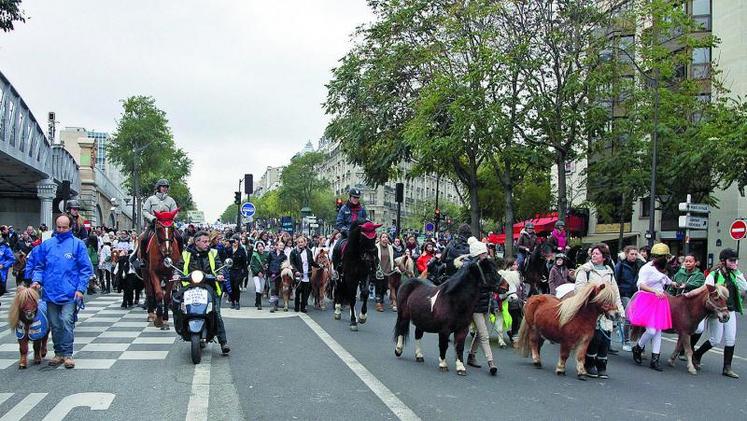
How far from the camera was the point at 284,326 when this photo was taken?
44.5 ft

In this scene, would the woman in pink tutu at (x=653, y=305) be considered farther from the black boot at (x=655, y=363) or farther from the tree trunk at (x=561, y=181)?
the tree trunk at (x=561, y=181)

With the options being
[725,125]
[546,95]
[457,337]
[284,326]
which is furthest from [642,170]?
[457,337]

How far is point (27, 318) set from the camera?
8727 mm

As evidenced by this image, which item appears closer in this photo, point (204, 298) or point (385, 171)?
point (204, 298)

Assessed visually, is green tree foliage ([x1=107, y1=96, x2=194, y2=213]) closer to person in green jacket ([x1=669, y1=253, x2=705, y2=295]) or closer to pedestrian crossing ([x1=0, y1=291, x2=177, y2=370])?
pedestrian crossing ([x1=0, y1=291, x2=177, y2=370])

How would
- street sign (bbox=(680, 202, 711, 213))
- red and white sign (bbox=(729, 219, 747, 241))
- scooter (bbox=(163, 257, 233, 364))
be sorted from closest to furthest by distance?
scooter (bbox=(163, 257, 233, 364)) → street sign (bbox=(680, 202, 711, 213)) → red and white sign (bbox=(729, 219, 747, 241))

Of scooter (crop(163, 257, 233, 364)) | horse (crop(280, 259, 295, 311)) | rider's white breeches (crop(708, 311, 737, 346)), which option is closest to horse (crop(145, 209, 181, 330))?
scooter (crop(163, 257, 233, 364))

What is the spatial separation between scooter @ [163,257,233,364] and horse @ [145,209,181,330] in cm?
272

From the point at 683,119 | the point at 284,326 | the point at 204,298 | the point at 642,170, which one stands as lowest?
the point at 284,326

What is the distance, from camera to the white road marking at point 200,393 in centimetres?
662

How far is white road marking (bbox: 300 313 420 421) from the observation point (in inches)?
271

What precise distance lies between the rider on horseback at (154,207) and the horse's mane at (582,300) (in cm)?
716

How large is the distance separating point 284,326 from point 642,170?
20575 mm

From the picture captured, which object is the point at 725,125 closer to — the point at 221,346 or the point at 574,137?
the point at 574,137
